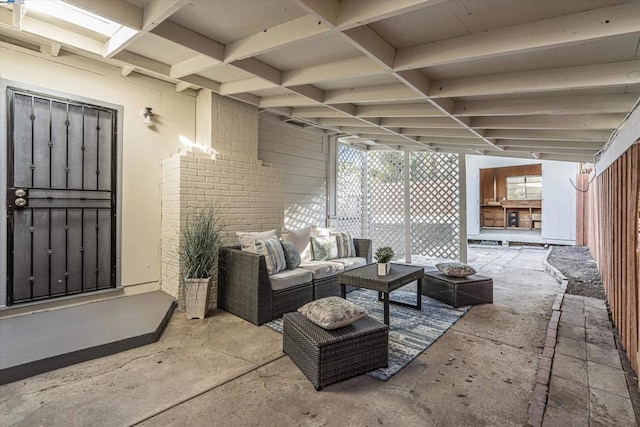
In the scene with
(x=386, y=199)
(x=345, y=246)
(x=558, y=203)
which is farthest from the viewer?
(x=558, y=203)

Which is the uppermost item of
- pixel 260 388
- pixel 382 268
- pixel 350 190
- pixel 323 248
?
pixel 350 190

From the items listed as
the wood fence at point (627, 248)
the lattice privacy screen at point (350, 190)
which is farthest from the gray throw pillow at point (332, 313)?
the lattice privacy screen at point (350, 190)

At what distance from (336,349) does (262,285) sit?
136 centimetres

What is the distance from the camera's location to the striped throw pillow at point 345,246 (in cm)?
473

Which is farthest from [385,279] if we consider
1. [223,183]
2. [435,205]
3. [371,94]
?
[435,205]

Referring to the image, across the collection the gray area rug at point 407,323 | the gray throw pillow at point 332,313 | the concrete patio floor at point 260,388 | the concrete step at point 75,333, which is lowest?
the concrete patio floor at point 260,388

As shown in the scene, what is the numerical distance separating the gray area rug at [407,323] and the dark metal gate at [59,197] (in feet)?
7.36

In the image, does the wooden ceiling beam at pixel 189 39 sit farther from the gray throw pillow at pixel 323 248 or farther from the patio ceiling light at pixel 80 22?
the gray throw pillow at pixel 323 248

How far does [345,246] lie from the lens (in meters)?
4.81

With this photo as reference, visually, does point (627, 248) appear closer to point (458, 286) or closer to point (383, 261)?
point (458, 286)

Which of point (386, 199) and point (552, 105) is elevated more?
point (552, 105)

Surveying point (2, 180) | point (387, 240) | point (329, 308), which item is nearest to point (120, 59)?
point (2, 180)

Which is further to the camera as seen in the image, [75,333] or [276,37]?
[75,333]

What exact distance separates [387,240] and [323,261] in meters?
3.36
